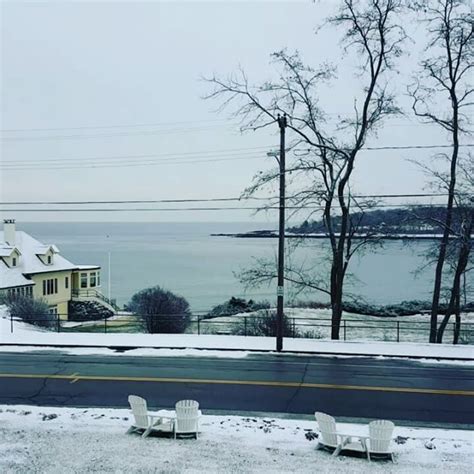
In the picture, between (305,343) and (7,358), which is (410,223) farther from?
(7,358)

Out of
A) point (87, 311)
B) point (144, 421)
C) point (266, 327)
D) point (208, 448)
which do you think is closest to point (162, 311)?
point (266, 327)

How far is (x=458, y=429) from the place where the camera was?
9.78 meters

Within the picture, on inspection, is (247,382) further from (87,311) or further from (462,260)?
(87,311)

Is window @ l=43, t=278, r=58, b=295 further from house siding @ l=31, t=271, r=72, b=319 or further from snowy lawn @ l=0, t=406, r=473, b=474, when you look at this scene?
snowy lawn @ l=0, t=406, r=473, b=474

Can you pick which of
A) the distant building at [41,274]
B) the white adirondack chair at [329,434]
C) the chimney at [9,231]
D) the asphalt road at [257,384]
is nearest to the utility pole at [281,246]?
the asphalt road at [257,384]

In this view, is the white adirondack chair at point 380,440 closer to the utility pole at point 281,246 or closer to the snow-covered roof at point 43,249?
the utility pole at point 281,246

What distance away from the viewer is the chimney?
1591 inches

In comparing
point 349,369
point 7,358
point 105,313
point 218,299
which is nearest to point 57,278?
point 105,313

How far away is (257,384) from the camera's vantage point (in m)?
12.9

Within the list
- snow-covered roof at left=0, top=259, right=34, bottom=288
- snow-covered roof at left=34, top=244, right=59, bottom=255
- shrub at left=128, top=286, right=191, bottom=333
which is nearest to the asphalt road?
shrub at left=128, top=286, right=191, bottom=333

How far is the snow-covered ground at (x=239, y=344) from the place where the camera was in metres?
16.7

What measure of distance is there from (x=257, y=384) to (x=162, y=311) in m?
20.3

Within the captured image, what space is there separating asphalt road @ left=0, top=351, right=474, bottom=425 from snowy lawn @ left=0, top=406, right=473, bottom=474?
3.62 ft

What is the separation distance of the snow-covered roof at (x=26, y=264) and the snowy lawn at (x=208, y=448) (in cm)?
2916
